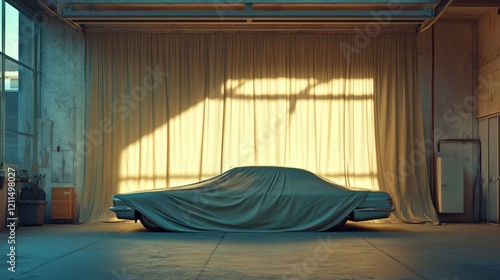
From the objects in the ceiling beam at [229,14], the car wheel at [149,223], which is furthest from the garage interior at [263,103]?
the car wheel at [149,223]

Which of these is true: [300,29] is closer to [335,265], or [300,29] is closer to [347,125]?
[347,125]

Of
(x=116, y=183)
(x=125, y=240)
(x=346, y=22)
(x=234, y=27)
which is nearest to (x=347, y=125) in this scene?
(x=346, y=22)

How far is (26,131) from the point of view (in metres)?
14.7

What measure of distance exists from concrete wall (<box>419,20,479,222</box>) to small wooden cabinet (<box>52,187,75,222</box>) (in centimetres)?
801

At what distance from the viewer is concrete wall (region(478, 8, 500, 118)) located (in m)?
14.3

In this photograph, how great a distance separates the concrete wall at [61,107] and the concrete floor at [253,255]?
112 inches

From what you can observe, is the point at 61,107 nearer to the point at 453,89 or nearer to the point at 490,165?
the point at 453,89

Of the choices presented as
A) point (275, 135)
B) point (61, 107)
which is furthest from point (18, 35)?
point (275, 135)

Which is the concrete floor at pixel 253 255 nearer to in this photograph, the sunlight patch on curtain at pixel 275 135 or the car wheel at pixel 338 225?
the car wheel at pixel 338 225

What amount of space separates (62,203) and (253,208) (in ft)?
16.0

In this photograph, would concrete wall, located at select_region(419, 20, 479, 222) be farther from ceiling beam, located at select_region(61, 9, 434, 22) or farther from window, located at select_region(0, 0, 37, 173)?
window, located at select_region(0, 0, 37, 173)

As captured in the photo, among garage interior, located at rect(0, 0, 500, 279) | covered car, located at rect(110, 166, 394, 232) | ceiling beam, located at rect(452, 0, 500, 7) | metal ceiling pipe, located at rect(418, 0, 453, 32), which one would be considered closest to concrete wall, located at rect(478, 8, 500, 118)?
garage interior, located at rect(0, 0, 500, 279)

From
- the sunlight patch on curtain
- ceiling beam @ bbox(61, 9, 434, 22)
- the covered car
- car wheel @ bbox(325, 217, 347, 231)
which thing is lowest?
car wheel @ bbox(325, 217, 347, 231)

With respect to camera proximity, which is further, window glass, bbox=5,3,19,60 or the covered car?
window glass, bbox=5,3,19,60
